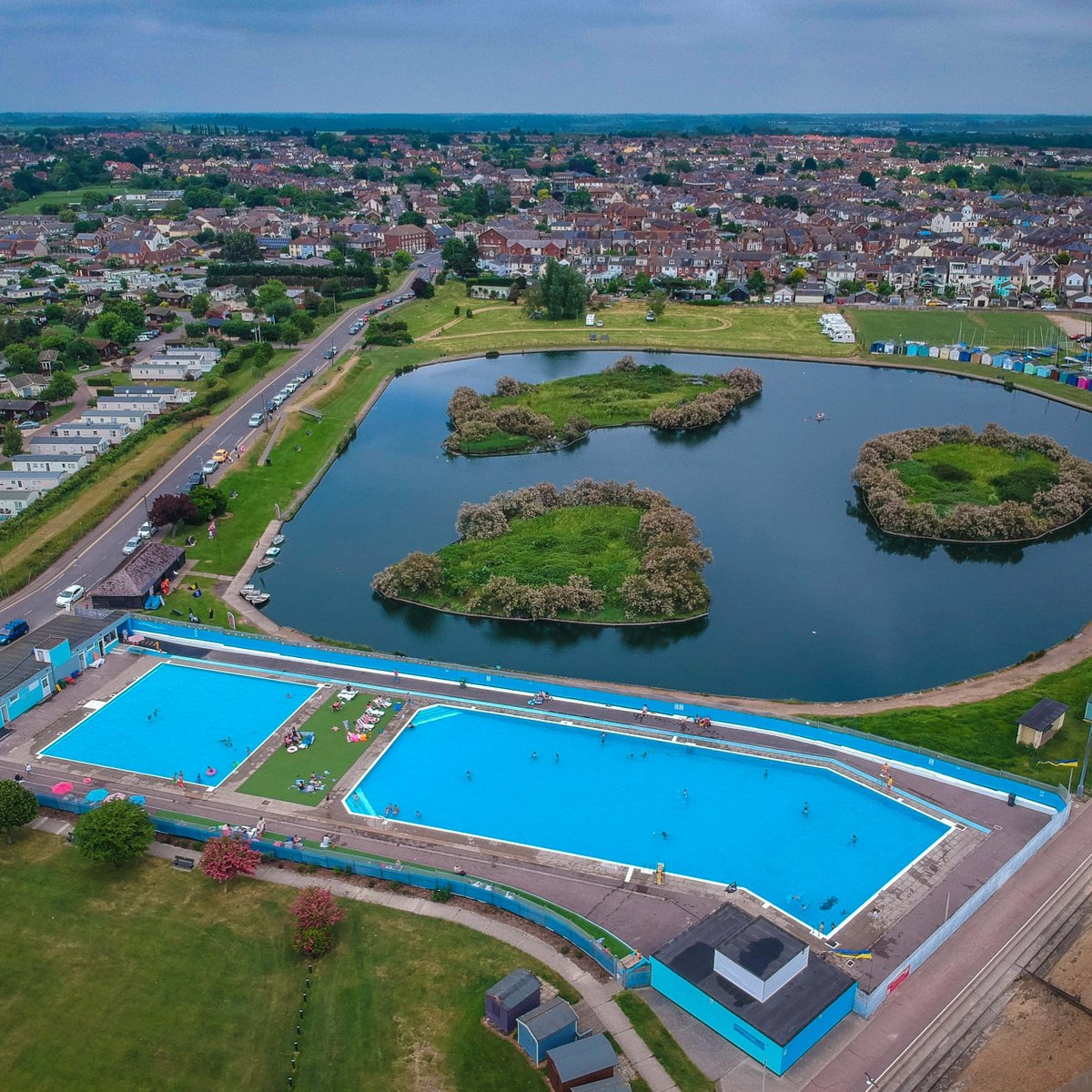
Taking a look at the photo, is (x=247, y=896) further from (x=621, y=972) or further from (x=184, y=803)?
(x=621, y=972)

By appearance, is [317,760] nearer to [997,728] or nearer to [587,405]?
[997,728]

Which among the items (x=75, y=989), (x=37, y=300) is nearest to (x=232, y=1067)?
(x=75, y=989)

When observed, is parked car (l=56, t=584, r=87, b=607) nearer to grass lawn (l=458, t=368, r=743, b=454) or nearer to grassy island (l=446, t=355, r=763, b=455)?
grassy island (l=446, t=355, r=763, b=455)

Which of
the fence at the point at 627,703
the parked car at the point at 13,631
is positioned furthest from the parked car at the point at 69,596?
the fence at the point at 627,703

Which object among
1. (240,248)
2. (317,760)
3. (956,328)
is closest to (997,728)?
(317,760)

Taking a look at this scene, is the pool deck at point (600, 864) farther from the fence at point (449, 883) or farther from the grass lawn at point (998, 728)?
the grass lawn at point (998, 728)
